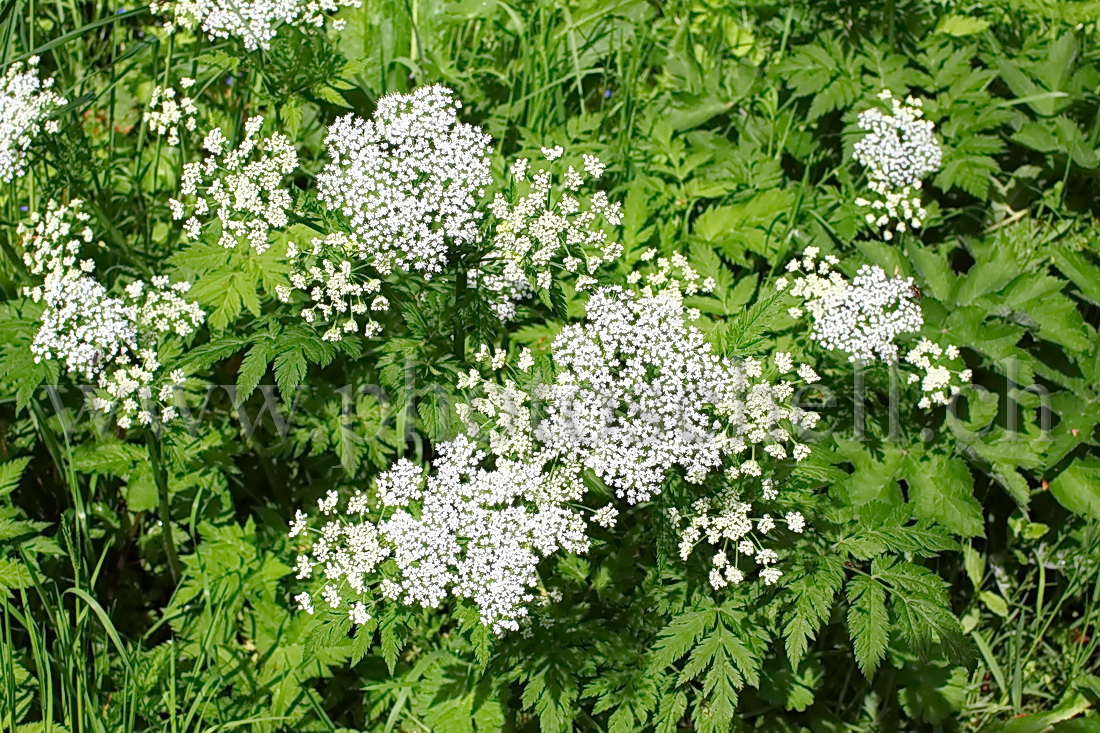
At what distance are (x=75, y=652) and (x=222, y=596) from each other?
64 cm

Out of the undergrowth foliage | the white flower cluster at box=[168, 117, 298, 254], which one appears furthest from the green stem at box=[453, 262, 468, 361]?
the white flower cluster at box=[168, 117, 298, 254]

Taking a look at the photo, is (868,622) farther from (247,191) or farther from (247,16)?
(247,16)

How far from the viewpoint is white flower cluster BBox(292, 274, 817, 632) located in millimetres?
3191

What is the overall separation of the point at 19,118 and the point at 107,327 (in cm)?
98

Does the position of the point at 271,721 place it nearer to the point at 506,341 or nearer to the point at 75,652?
the point at 75,652

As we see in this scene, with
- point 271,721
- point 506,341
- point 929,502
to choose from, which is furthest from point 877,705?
point 271,721

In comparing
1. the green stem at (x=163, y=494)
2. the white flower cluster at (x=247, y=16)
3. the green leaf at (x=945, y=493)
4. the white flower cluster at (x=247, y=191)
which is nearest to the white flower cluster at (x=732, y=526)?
the green leaf at (x=945, y=493)

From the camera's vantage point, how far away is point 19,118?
3.91 m

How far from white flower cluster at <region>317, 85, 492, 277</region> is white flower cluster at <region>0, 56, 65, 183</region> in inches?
60.5

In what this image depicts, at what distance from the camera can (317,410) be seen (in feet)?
14.6

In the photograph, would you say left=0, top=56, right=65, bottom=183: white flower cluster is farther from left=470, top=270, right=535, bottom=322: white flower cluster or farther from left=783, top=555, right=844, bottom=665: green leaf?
left=783, top=555, right=844, bottom=665: green leaf

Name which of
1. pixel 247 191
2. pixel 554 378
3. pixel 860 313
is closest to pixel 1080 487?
pixel 860 313

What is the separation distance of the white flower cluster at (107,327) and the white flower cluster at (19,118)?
11.0 inches

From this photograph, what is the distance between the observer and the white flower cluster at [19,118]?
12.8ft
